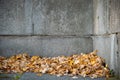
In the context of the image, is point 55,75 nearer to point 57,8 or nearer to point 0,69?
point 0,69

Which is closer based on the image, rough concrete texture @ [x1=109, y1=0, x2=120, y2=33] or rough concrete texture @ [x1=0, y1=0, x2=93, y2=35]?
rough concrete texture @ [x1=109, y1=0, x2=120, y2=33]

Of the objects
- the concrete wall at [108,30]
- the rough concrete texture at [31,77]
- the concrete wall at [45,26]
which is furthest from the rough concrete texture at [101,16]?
the rough concrete texture at [31,77]

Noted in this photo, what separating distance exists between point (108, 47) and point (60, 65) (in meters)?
1.24

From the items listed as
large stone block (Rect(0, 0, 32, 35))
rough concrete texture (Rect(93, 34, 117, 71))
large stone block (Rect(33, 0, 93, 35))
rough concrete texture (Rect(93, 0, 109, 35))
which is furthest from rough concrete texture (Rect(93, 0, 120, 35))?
large stone block (Rect(0, 0, 32, 35))

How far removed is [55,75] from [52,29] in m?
1.99

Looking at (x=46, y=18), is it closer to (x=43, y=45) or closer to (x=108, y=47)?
(x=43, y=45)

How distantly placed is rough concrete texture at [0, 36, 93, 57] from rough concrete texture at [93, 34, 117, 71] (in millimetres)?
447

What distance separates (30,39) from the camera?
7.27m

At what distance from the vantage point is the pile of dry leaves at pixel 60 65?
5758 millimetres

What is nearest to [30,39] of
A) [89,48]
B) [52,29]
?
[52,29]

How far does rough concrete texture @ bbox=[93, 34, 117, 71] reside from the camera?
536cm

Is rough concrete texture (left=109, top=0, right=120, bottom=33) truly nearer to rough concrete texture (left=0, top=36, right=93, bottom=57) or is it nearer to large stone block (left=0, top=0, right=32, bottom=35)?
rough concrete texture (left=0, top=36, right=93, bottom=57)

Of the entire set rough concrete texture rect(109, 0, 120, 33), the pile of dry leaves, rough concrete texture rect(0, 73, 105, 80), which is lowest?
rough concrete texture rect(0, 73, 105, 80)

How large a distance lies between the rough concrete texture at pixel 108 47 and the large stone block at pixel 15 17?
2.01 meters
